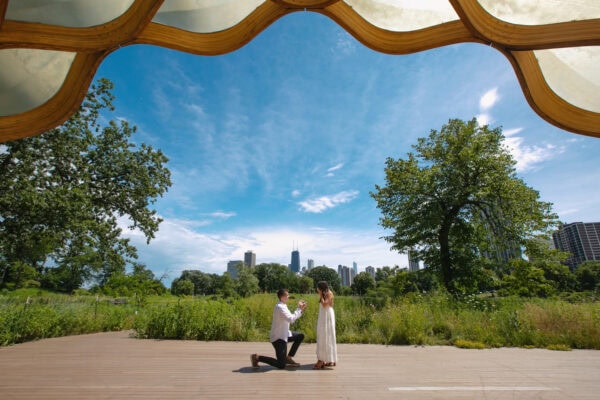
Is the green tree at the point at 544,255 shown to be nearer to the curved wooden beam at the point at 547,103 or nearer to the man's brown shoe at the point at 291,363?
the man's brown shoe at the point at 291,363

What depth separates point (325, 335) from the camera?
5805 millimetres

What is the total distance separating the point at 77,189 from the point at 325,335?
50.8ft

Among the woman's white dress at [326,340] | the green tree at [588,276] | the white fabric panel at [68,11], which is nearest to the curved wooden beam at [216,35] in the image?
the white fabric panel at [68,11]

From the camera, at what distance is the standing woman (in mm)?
5719

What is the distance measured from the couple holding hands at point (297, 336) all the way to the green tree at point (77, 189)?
13.7 m

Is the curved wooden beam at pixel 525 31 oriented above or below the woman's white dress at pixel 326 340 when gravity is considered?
above

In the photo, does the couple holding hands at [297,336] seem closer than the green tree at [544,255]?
Yes

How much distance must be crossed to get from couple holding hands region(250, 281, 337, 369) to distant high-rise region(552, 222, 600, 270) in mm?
114893

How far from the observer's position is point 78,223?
15180 millimetres

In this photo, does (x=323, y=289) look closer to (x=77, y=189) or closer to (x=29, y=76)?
(x=29, y=76)

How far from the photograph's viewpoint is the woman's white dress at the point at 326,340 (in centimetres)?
572

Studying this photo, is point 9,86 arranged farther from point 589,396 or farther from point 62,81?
point 589,396

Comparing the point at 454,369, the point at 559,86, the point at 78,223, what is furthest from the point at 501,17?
the point at 78,223

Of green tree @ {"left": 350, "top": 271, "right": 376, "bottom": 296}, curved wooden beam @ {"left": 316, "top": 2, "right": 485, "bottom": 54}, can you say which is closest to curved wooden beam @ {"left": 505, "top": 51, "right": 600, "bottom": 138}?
curved wooden beam @ {"left": 316, "top": 2, "right": 485, "bottom": 54}
